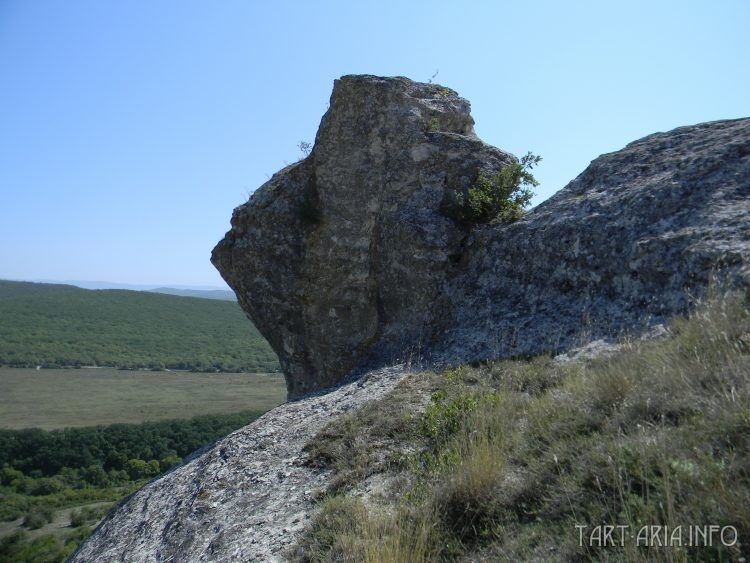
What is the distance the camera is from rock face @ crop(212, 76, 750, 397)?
7016 mm

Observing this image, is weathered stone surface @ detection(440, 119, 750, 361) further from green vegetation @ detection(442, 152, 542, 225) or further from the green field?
the green field

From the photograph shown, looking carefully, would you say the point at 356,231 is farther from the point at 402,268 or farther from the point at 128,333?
the point at 128,333

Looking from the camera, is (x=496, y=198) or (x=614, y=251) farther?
(x=496, y=198)

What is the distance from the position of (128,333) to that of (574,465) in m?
85.8

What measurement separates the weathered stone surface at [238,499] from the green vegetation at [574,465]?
0.40m

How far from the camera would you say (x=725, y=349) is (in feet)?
13.9

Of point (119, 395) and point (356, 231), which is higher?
point (356, 231)

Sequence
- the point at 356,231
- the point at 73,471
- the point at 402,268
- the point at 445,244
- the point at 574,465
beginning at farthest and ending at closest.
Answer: the point at 73,471 < the point at 356,231 < the point at 402,268 < the point at 445,244 < the point at 574,465

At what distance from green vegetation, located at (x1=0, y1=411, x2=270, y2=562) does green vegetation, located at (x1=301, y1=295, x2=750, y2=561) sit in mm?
17743

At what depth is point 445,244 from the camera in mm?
9633

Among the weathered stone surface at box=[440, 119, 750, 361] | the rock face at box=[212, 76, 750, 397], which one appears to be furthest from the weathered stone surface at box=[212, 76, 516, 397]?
the weathered stone surface at box=[440, 119, 750, 361]

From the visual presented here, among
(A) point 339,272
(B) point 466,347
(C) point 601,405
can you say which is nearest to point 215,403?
(A) point 339,272

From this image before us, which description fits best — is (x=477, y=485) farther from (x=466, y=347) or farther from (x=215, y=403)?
(x=215, y=403)

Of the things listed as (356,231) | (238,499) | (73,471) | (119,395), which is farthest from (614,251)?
(119,395)
